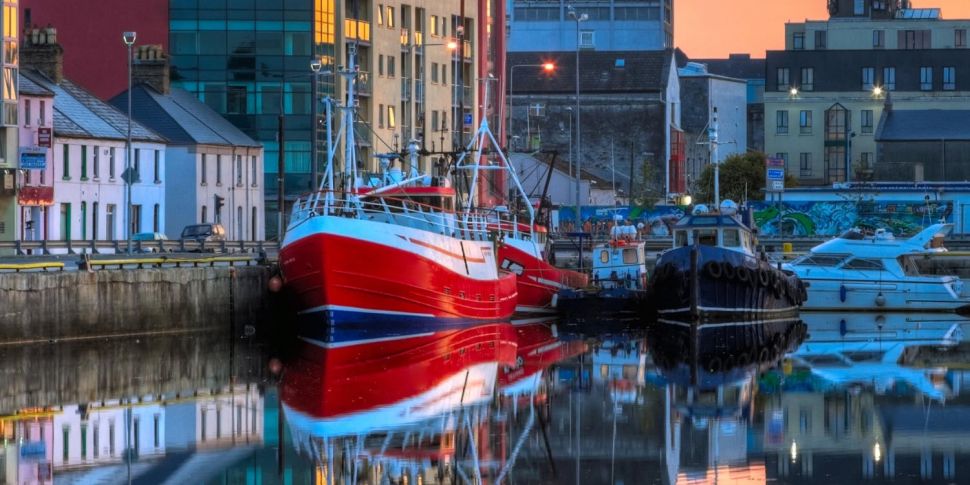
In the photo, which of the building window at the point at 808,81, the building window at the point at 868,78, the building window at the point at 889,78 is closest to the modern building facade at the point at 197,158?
the building window at the point at 808,81

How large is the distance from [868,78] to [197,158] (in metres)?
61.5

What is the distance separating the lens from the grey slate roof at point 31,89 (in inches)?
2692

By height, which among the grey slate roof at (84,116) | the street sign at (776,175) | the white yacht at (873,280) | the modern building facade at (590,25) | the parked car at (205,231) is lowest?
the white yacht at (873,280)

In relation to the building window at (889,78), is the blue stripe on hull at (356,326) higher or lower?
lower

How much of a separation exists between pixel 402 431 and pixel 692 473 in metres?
5.08

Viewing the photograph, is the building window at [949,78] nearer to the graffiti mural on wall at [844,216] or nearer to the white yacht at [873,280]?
the graffiti mural on wall at [844,216]

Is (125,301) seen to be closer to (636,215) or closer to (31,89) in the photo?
(31,89)

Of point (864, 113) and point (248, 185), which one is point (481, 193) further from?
point (864, 113)

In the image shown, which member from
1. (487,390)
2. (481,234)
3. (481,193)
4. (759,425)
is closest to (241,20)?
(481,193)

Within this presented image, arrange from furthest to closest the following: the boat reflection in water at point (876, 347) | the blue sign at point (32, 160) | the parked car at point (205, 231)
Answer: the parked car at point (205, 231)
the blue sign at point (32, 160)
the boat reflection in water at point (876, 347)

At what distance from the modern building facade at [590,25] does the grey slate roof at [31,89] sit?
89.0 meters

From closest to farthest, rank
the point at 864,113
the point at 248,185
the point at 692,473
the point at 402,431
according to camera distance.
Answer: the point at 692,473 < the point at 402,431 < the point at 248,185 < the point at 864,113

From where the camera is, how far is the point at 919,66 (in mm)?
129750

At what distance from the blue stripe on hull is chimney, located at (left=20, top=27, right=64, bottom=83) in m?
31.2
